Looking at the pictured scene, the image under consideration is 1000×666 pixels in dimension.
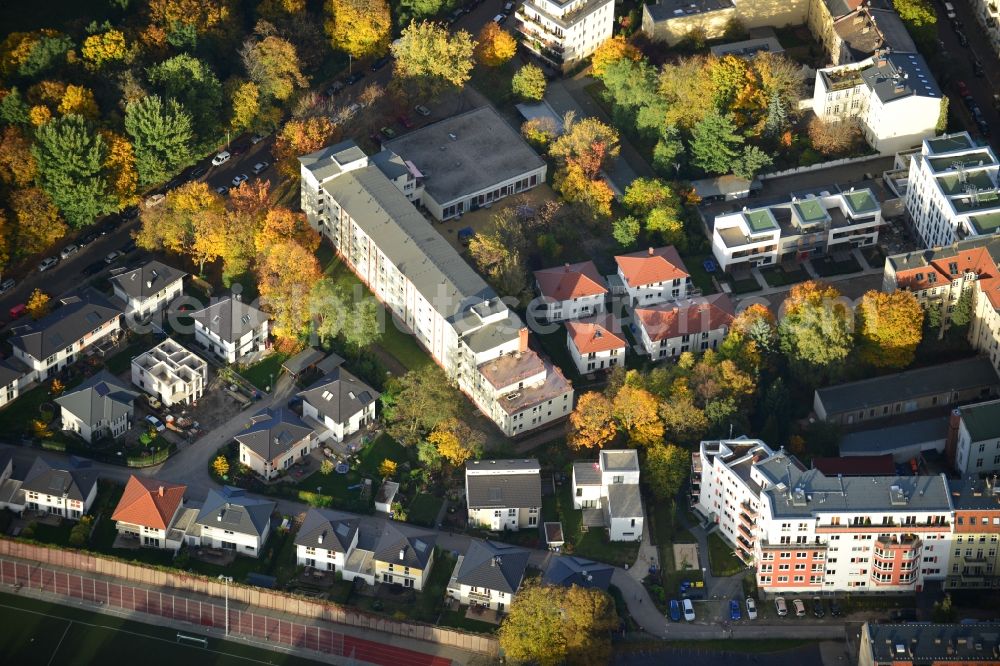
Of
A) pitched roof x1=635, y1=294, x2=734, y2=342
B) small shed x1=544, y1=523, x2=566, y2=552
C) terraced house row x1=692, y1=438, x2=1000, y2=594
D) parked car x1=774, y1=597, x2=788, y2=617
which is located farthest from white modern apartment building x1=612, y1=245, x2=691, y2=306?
parked car x1=774, y1=597, x2=788, y2=617

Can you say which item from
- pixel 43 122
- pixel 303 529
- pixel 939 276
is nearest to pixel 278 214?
pixel 43 122

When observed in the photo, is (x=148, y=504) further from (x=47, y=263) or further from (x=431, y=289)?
(x=47, y=263)

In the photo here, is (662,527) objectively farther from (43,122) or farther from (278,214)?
(43,122)

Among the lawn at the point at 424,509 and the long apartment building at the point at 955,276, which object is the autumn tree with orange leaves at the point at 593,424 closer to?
the lawn at the point at 424,509

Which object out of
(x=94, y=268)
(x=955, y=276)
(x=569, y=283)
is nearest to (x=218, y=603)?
(x=94, y=268)

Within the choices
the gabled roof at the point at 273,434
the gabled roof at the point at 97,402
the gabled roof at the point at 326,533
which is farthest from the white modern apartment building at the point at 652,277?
the gabled roof at the point at 97,402

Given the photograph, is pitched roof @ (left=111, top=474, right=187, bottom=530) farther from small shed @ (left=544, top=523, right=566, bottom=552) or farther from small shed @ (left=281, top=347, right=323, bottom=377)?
small shed @ (left=544, top=523, right=566, bottom=552)
